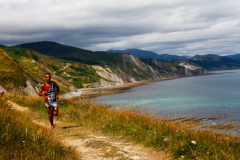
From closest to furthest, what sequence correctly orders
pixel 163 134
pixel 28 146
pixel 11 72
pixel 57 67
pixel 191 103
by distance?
pixel 28 146 < pixel 163 134 < pixel 191 103 < pixel 11 72 < pixel 57 67

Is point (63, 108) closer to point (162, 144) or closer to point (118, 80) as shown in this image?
point (162, 144)

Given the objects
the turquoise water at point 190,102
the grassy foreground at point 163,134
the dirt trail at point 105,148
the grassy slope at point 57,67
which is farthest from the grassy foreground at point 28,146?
the grassy slope at point 57,67

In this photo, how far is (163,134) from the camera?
25.3ft

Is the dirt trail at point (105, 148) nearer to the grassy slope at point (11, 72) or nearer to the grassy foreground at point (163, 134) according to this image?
the grassy foreground at point (163, 134)

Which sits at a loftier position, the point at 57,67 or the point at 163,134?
the point at 57,67

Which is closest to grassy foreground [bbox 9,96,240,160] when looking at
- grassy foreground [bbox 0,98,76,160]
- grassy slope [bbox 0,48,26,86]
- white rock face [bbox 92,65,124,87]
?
grassy foreground [bbox 0,98,76,160]

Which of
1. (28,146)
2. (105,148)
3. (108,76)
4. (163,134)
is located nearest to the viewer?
(28,146)

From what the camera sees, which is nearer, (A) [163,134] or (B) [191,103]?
(A) [163,134]

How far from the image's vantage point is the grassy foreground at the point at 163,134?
5.63 meters

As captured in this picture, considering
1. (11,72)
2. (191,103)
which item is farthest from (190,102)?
(11,72)

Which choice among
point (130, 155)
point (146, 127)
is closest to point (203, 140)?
point (130, 155)

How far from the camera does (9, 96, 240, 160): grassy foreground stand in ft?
18.5

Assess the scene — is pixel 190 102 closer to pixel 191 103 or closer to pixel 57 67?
pixel 191 103

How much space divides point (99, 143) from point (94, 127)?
2.27m
